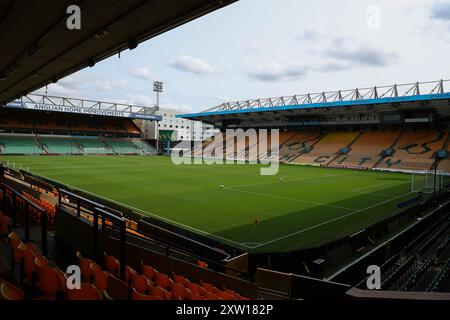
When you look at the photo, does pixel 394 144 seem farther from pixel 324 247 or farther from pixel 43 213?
pixel 43 213

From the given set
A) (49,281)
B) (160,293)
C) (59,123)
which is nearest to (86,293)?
(49,281)

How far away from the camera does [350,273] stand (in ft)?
29.0

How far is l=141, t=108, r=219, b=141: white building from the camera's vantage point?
8262 centimetres

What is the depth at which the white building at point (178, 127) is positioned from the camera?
271 feet

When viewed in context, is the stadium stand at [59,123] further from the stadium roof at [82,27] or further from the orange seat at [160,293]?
the orange seat at [160,293]

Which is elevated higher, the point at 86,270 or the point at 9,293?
the point at 9,293

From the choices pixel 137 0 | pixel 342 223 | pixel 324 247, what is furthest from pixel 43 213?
pixel 342 223

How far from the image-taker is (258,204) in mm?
20922

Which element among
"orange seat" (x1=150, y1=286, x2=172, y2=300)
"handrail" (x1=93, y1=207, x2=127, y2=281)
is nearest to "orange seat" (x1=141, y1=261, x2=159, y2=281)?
"handrail" (x1=93, y1=207, x2=127, y2=281)

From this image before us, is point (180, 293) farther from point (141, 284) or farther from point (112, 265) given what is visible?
A: point (112, 265)

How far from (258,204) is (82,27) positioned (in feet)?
49.6

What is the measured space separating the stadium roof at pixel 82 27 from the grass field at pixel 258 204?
8.40 m

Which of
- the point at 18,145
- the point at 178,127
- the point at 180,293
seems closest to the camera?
the point at 180,293
